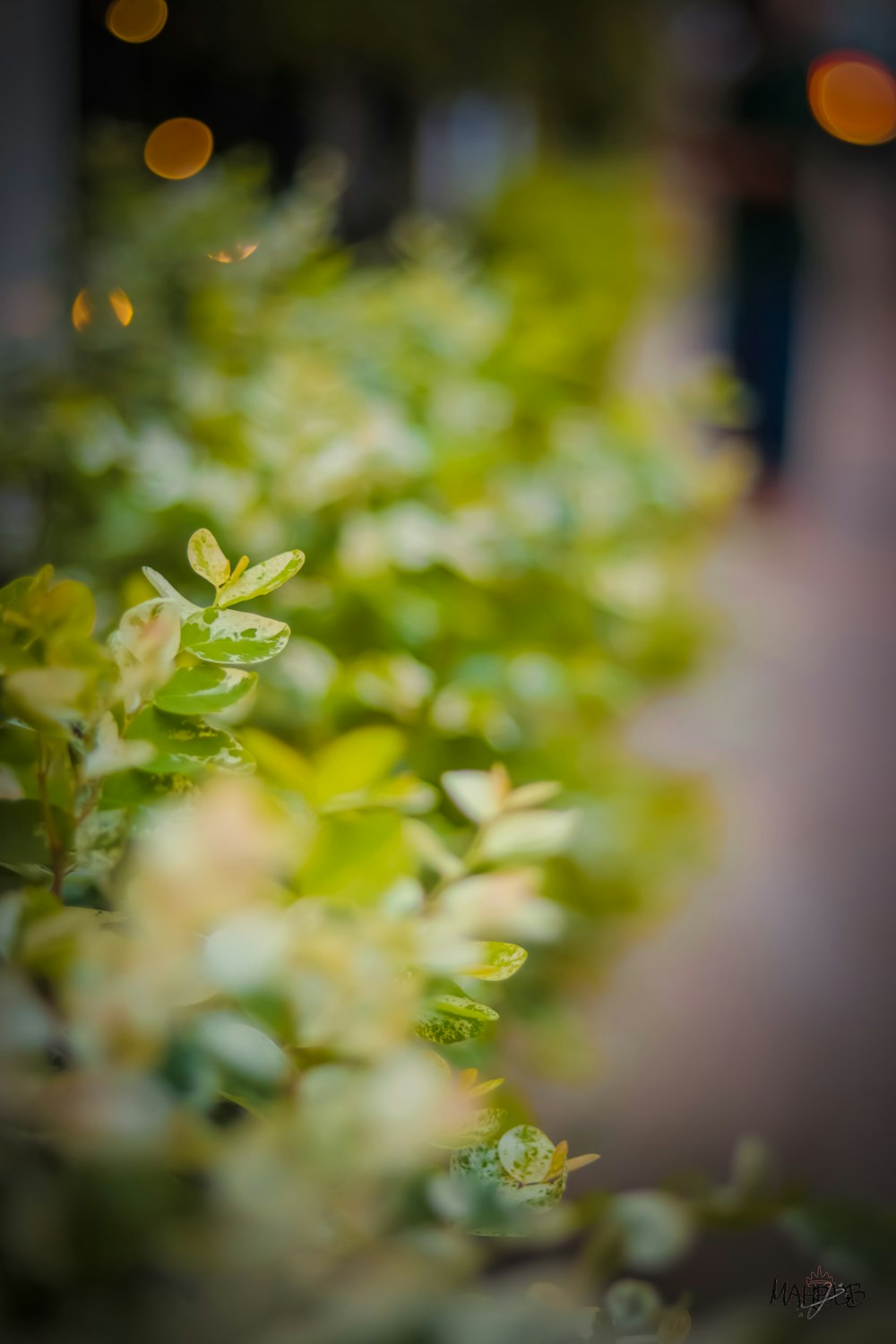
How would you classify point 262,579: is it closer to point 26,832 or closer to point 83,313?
point 26,832

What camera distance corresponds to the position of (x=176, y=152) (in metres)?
1.84

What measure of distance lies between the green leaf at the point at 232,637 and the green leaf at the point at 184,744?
31 mm

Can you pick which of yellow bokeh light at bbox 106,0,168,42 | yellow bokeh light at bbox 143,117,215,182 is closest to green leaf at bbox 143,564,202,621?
yellow bokeh light at bbox 143,117,215,182

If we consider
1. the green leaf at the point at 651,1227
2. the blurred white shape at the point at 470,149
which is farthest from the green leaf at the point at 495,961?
the blurred white shape at the point at 470,149

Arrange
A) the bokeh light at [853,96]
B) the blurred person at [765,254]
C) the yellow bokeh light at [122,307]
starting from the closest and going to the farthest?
the yellow bokeh light at [122,307]
the bokeh light at [853,96]
the blurred person at [765,254]

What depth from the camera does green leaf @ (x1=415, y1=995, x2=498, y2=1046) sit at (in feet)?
1.31

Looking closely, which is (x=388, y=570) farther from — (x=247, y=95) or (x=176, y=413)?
(x=247, y=95)

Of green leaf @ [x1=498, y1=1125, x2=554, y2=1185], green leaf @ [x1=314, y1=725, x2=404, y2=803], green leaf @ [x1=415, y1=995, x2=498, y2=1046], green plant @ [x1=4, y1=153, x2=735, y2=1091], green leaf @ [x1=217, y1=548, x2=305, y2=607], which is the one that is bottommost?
green leaf @ [x1=498, y1=1125, x2=554, y2=1185]

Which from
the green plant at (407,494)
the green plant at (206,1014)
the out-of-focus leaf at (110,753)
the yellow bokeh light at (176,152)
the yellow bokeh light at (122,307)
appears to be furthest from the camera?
the yellow bokeh light at (176,152)

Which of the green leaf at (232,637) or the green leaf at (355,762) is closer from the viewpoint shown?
the green leaf at (232,637)

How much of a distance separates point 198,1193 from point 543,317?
136 cm

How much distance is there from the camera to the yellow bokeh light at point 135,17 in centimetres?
218
